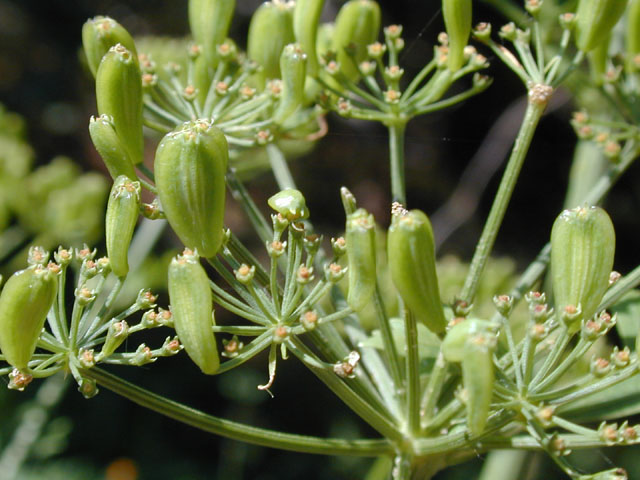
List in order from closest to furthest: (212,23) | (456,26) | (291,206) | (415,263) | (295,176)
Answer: (415,263), (291,206), (456,26), (212,23), (295,176)

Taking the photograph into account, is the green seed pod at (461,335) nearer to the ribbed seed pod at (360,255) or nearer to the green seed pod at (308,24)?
the ribbed seed pod at (360,255)

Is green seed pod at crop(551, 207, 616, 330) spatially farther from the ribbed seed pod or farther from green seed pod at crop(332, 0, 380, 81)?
green seed pod at crop(332, 0, 380, 81)

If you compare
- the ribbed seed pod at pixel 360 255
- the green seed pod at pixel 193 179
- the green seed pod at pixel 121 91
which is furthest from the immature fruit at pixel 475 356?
the green seed pod at pixel 121 91

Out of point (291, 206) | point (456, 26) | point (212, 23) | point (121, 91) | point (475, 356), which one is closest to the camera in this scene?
point (475, 356)

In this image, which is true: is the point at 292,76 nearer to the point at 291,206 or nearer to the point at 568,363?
the point at 291,206

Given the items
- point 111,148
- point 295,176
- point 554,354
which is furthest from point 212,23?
point 295,176

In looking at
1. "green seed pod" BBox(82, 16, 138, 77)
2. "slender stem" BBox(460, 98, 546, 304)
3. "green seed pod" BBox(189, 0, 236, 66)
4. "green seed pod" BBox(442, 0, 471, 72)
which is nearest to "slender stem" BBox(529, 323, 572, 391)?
"slender stem" BBox(460, 98, 546, 304)
